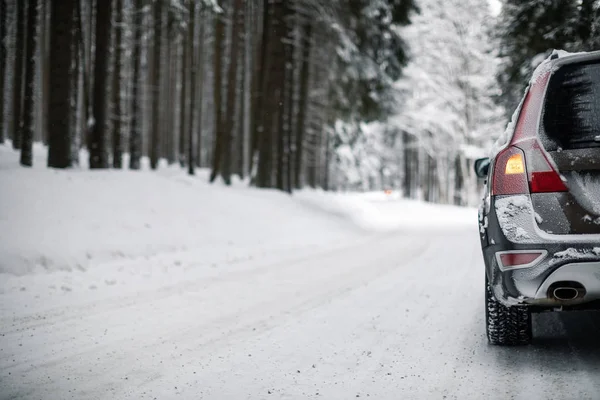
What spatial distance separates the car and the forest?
727 cm

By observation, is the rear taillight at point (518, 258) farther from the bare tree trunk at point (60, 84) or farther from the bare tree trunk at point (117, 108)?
the bare tree trunk at point (117, 108)

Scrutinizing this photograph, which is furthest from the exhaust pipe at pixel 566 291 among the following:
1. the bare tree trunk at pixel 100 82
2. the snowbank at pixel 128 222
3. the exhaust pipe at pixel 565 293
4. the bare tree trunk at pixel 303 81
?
the bare tree trunk at pixel 303 81

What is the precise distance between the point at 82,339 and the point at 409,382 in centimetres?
262

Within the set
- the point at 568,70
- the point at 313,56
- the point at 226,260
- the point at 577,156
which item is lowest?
the point at 226,260

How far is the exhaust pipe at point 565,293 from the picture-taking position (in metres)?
3.17

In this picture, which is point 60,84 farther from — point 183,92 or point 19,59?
point 19,59

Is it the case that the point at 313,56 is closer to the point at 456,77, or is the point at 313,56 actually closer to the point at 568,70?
the point at 456,77

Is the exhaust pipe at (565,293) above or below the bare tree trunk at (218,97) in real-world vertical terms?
below

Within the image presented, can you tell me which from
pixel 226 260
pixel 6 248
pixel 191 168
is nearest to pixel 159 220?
pixel 226 260

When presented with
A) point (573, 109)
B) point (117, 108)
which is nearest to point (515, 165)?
point (573, 109)

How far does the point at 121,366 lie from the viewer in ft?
11.8

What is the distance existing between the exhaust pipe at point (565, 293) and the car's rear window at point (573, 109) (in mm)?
868

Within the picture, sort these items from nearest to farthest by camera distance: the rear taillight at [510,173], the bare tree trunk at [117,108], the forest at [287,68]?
1. the rear taillight at [510,173]
2. the forest at [287,68]
3. the bare tree trunk at [117,108]

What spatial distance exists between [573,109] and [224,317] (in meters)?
3.46
